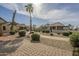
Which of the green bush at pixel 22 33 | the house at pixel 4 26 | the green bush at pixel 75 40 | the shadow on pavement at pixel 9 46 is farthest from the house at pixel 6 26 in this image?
the green bush at pixel 75 40

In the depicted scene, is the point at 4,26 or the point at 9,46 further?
the point at 4,26

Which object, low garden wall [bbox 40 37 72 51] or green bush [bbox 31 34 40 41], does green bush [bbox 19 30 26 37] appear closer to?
green bush [bbox 31 34 40 41]

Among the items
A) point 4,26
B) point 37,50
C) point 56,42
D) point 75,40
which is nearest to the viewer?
point 75,40

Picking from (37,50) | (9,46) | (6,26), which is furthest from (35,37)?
(6,26)

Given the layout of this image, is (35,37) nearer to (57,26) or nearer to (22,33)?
(22,33)

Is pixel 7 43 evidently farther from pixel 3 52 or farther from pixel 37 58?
pixel 37 58

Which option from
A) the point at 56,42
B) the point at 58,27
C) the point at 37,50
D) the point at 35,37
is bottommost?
the point at 37,50

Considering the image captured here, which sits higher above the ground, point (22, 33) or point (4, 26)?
point (4, 26)

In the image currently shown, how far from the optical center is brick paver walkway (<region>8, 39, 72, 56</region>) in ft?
15.3

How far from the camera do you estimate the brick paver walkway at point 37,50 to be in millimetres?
4664

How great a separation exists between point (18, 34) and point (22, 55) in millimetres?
568

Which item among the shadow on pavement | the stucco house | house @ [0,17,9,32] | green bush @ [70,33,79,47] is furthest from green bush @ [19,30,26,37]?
green bush @ [70,33,79,47]

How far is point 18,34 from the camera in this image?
16.3ft

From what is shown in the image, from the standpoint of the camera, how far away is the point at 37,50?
474 centimetres
